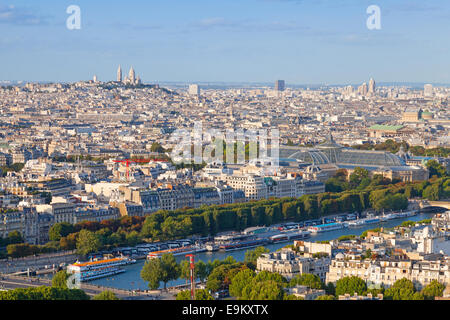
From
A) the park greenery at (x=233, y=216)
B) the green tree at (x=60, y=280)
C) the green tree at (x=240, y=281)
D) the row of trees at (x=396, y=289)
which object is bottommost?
the park greenery at (x=233, y=216)

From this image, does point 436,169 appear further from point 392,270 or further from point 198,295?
point 198,295

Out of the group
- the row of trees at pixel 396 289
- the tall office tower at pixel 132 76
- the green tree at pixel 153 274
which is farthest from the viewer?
the tall office tower at pixel 132 76

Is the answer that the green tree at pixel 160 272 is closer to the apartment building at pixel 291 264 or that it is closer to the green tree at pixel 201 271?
the green tree at pixel 201 271

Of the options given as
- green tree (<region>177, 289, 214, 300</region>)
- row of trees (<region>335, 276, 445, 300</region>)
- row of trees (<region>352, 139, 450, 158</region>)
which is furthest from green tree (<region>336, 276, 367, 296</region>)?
row of trees (<region>352, 139, 450, 158</region>)

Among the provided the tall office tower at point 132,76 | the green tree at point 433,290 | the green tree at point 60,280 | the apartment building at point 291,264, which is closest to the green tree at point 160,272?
the green tree at point 60,280
